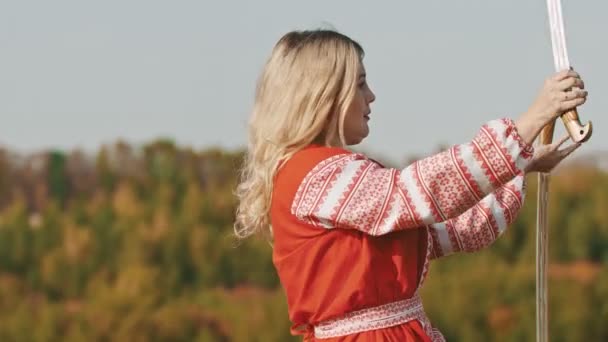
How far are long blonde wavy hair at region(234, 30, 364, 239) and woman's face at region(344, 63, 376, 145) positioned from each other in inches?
0.8

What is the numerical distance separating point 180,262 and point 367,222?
4729 mm

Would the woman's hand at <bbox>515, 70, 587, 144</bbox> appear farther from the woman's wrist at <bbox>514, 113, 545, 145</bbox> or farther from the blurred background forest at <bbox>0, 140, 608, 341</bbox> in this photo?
the blurred background forest at <bbox>0, 140, 608, 341</bbox>

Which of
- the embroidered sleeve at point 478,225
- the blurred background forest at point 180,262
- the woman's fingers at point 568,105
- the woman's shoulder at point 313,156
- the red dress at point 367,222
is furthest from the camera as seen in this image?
the blurred background forest at point 180,262

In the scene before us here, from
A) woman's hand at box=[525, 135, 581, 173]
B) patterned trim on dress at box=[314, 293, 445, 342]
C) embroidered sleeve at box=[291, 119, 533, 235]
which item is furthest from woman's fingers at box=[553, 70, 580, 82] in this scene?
patterned trim on dress at box=[314, 293, 445, 342]

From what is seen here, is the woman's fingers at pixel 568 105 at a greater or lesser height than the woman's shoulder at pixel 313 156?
greater

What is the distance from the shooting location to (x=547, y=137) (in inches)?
109

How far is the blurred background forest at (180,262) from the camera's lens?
638cm

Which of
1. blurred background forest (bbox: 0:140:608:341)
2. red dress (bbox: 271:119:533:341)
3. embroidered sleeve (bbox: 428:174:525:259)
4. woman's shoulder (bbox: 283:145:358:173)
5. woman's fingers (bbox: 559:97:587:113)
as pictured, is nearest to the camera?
woman's fingers (bbox: 559:97:587:113)

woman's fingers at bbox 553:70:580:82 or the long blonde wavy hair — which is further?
the long blonde wavy hair

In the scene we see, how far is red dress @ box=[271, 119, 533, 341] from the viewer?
2518 mm

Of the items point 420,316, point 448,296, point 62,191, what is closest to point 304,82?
point 420,316

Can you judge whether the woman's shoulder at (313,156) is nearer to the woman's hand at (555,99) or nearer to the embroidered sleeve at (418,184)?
the embroidered sleeve at (418,184)

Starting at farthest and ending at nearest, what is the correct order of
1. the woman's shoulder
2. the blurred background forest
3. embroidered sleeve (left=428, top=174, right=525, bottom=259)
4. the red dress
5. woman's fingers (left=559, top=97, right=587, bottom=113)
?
the blurred background forest → embroidered sleeve (left=428, top=174, right=525, bottom=259) → the woman's shoulder → the red dress → woman's fingers (left=559, top=97, right=587, bottom=113)

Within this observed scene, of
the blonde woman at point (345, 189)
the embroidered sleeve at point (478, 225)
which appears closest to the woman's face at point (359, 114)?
the blonde woman at point (345, 189)
